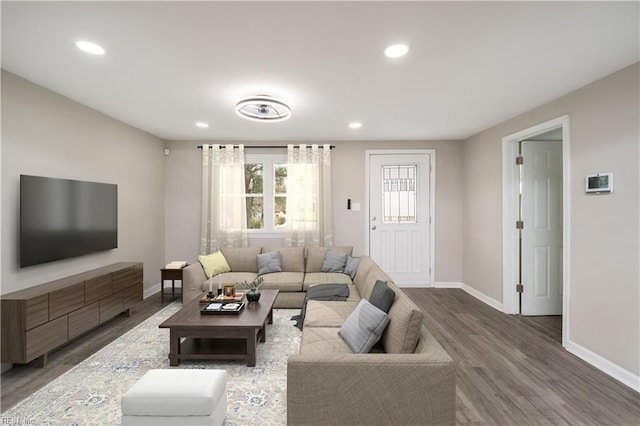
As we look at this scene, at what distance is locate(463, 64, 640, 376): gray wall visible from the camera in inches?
92.8

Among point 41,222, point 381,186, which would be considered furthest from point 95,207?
point 381,186

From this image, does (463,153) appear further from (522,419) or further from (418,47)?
(522,419)

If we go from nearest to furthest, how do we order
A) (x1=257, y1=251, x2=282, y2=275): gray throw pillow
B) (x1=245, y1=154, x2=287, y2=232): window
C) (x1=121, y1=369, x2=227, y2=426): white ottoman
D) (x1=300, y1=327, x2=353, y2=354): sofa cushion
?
(x1=121, y1=369, x2=227, y2=426): white ottoman, (x1=300, y1=327, x2=353, y2=354): sofa cushion, (x1=257, y1=251, x2=282, y2=275): gray throw pillow, (x1=245, y1=154, x2=287, y2=232): window

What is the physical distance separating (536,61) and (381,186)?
3040mm

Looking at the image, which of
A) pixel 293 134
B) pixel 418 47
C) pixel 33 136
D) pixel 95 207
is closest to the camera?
pixel 418 47

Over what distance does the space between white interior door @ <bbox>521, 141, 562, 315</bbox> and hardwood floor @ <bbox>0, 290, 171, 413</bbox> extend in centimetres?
507

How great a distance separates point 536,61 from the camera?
2.32 meters

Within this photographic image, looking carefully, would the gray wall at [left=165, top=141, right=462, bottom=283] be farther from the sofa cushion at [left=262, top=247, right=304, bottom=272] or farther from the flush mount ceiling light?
the flush mount ceiling light

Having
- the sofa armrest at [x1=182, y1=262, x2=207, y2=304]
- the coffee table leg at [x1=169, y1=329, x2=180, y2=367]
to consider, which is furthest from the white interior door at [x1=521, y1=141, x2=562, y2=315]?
the sofa armrest at [x1=182, y1=262, x2=207, y2=304]

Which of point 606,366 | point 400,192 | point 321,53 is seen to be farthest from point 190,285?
point 606,366

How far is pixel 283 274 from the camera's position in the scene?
4277mm

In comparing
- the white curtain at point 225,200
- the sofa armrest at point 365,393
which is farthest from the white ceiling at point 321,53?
the sofa armrest at point 365,393

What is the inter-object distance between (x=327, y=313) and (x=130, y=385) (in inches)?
66.3

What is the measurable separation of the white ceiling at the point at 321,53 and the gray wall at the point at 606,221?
21 cm
